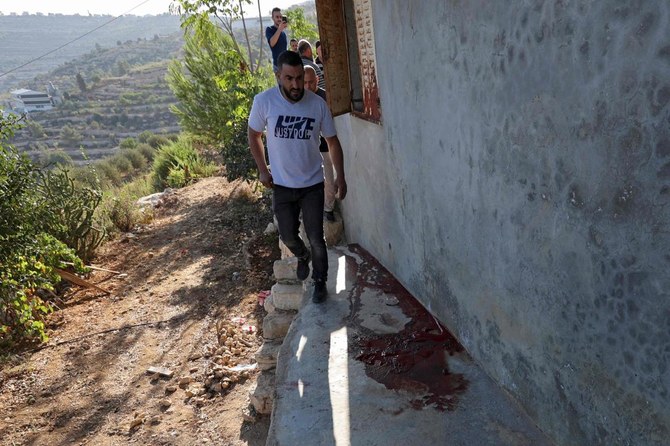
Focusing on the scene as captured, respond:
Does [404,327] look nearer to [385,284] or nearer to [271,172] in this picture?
[385,284]

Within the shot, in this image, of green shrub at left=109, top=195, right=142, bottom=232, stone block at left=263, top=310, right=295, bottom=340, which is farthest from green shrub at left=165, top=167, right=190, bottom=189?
stone block at left=263, top=310, right=295, bottom=340

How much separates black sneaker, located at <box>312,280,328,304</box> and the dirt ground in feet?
3.66

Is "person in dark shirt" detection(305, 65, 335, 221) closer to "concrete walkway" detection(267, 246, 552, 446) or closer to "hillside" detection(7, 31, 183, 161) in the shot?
"concrete walkway" detection(267, 246, 552, 446)

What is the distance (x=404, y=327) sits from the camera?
2938mm

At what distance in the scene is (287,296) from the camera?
4215mm

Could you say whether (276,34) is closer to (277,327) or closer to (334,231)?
(334,231)

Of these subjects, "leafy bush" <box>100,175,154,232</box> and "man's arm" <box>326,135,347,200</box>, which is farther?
"leafy bush" <box>100,175,154,232</box>

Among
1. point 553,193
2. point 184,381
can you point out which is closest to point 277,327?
point 184,381

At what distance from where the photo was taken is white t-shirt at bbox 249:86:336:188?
120 inches

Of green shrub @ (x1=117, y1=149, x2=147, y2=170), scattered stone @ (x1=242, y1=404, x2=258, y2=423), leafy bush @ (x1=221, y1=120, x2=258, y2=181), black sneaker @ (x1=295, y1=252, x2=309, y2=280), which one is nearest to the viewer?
black sneaker @ (x1=295, y1=252, x2=309, y2=280)

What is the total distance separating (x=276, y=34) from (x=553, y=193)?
565 cm

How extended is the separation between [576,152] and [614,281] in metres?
0.39

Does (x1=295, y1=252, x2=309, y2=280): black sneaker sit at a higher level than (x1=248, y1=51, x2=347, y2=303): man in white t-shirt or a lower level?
lower

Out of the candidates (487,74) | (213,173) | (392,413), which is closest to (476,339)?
(392,413)
